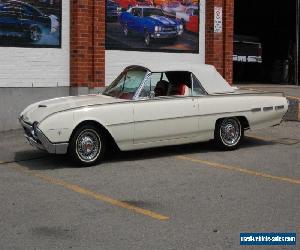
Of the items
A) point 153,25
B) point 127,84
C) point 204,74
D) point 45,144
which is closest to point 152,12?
point 153,25

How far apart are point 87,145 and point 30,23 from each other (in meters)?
4.58

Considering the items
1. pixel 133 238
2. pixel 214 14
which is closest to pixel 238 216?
pixel 133 238

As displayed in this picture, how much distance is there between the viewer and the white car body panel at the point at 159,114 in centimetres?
836

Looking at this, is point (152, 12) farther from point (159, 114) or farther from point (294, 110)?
point (159, 114)

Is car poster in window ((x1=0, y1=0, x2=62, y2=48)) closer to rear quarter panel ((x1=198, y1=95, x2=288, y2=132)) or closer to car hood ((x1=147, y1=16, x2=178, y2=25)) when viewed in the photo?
car hood ((x1=147, y1=16, x2=178, y2=25))

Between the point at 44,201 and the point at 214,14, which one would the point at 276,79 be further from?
the point at 44,201

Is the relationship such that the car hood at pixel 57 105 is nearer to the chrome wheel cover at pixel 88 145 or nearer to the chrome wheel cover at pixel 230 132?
the chrome wheel cover at pixel 88 145

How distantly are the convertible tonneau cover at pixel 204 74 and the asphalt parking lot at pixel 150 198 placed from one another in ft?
3.54

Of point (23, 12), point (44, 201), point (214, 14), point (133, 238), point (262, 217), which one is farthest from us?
point (214, 14)

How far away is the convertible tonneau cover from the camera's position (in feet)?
31.5

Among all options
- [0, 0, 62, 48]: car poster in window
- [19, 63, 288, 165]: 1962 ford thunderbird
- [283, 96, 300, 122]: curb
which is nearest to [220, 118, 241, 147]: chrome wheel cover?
[19, 63, 288, 165]: 1962 ford thunderbird

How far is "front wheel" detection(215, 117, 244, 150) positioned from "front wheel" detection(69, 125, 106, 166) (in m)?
2.16

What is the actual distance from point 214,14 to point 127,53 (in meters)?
2.84

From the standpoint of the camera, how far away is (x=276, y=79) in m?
24.2
